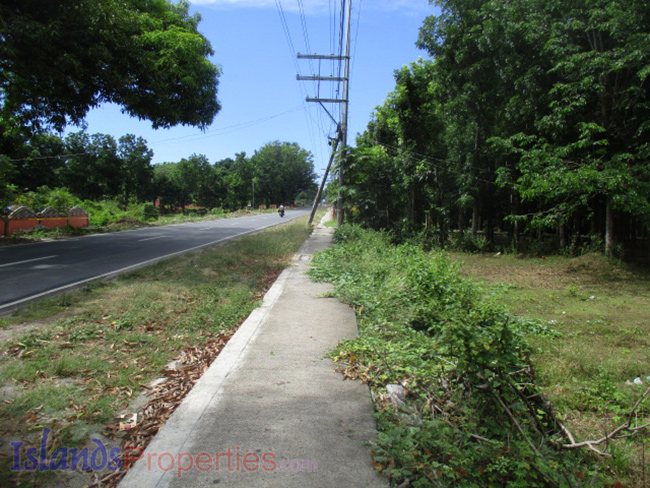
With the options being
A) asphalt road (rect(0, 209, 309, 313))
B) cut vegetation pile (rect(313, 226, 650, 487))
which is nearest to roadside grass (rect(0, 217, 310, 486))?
asphalt road (rect(0, 209, 309, 313))

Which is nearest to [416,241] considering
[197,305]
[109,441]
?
[197,305]

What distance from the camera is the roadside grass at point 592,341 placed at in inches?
136

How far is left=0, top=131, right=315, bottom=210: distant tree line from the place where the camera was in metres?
37.3

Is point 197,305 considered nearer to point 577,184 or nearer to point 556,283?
point 556,283

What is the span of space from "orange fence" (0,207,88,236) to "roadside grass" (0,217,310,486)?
36.4 feet

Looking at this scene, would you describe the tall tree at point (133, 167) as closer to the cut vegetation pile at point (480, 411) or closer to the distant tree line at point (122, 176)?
the distant tree line at point (122, 176)

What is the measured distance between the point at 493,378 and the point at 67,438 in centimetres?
303

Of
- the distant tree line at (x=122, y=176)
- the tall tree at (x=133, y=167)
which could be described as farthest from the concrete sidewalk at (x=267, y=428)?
the tall tree at (x=133, y=167)

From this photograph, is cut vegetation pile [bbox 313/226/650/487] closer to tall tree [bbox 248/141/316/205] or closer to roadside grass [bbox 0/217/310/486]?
roadside grass [bbox 0/217/310/486]

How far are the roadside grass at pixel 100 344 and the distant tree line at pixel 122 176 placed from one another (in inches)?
454

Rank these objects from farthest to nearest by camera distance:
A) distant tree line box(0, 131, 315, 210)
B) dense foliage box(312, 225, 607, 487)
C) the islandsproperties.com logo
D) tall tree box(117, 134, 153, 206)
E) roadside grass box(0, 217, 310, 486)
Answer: tall tree box(117, 134, 153, 206)
distant tree line box(0, 131, 315, 210)
roadside grass box(0, 217, 310, 486)
the islandsproperties.com logo
dense foliage box(312, 225, 607, 487)

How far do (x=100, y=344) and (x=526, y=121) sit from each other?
16.0 metres

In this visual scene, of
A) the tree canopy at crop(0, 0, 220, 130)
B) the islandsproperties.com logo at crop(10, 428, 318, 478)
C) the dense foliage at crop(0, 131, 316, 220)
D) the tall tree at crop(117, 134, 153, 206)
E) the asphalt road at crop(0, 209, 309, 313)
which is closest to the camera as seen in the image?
the islandsproperties.com logo at crop(10, 428, 318, 478)

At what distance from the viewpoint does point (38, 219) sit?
1867cm
